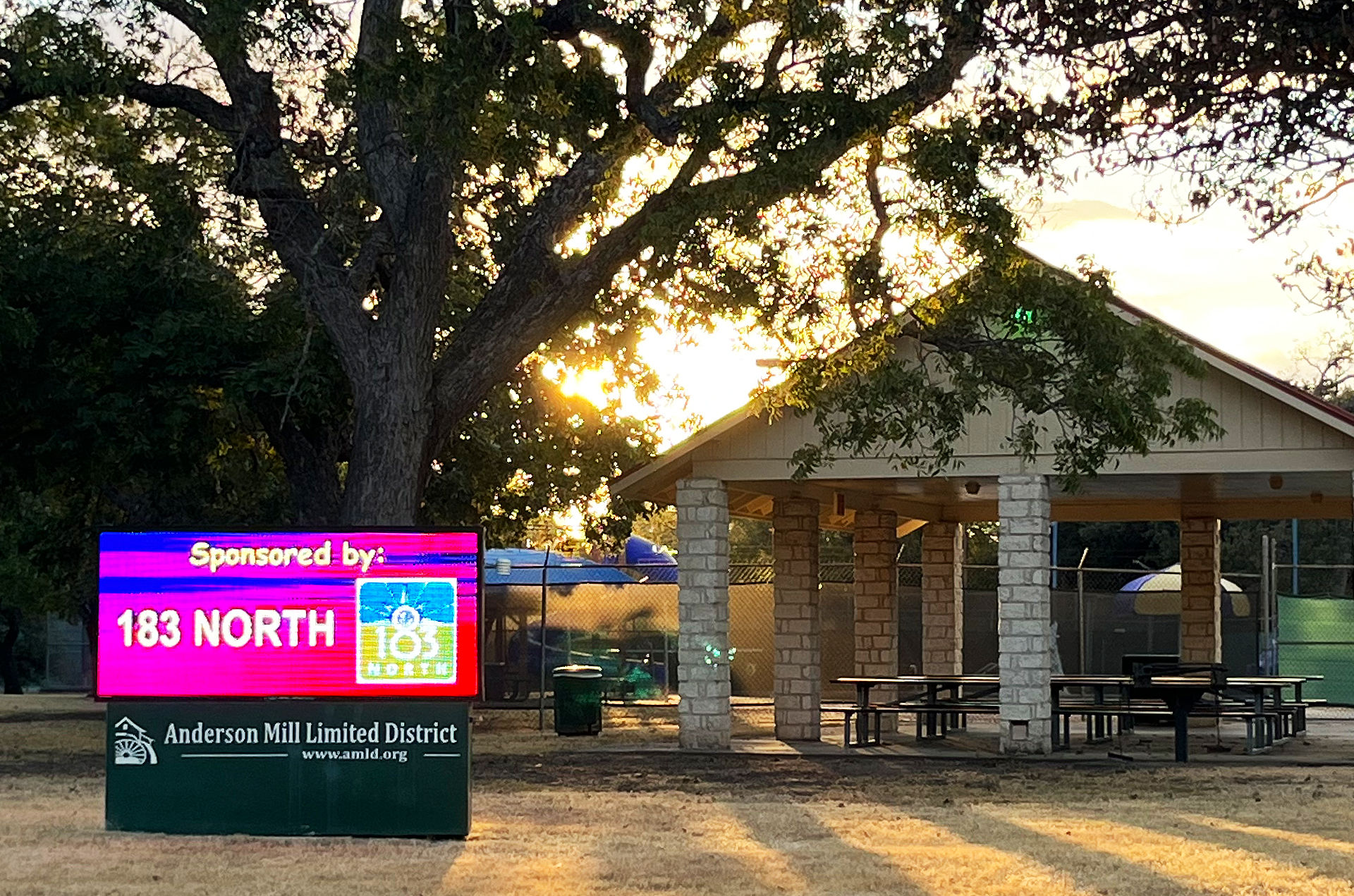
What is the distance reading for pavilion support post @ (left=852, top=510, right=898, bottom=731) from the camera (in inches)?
1045

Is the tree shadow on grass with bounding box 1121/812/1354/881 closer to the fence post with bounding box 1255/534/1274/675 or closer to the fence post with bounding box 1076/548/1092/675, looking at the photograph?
the fence post with bounding box 1255/534/1274/675

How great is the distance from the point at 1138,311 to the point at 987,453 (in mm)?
2575

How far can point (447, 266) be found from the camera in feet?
65.5

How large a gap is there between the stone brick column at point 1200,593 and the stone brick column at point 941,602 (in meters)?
3.44

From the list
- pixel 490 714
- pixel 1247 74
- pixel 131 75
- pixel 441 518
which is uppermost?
pixel 131 75

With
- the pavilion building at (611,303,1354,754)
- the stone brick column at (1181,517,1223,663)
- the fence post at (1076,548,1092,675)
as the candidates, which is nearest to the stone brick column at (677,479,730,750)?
the pavilion building at (611,303,1354,754)

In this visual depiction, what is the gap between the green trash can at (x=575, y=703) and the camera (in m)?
25.7

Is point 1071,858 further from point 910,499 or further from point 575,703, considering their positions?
point 910,499

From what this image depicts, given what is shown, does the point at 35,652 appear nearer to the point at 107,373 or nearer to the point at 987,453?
the point at 107,373

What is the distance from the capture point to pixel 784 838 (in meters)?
13.6

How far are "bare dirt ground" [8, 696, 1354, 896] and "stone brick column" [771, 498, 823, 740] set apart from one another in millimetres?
3451

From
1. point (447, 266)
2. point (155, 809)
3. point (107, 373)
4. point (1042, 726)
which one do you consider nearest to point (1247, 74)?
point (155, 809)

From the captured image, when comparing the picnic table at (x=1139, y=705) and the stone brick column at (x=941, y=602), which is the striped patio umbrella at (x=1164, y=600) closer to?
the stone brick column at (x=941, y=602)

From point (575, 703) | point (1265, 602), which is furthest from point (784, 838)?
point (1265, 602)
